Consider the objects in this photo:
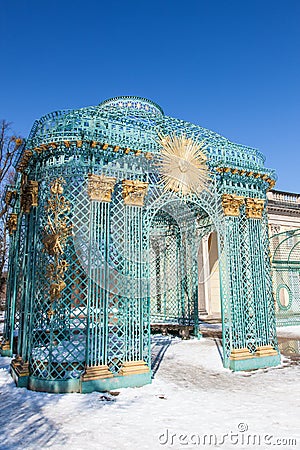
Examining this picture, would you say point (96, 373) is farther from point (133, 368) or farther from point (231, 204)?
point (231, 204)

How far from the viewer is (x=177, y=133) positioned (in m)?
8.84

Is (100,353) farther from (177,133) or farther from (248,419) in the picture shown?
(177,133)

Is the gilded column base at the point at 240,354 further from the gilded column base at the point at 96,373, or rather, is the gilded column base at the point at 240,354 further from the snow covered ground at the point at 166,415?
the gilded column base at the point at 96,373

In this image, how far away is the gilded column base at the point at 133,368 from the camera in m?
6.96

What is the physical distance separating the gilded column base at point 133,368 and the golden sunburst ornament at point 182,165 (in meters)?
4.12

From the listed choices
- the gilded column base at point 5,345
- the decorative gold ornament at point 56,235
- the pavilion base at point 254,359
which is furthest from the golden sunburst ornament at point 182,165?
the gilded column base at point 5,345

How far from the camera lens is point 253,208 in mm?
9656

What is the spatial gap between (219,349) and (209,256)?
14.1 metres

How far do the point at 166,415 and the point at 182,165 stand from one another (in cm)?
567

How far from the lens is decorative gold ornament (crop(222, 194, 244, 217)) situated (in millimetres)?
9289

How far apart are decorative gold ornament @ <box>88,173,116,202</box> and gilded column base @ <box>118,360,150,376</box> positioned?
3534 mm

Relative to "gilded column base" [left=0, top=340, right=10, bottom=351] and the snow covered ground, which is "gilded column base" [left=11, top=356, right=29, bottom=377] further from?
"gilded column base" [left=0, top=340, right=10, bottom=351]

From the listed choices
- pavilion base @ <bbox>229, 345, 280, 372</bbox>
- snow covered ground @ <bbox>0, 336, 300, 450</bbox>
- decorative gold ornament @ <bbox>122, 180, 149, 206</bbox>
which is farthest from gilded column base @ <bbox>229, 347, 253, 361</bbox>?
decorative gold ornament @ <bbox>122, 180, 149, 206</bbox>

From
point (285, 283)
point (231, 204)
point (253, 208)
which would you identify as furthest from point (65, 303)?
point (285, 283)
